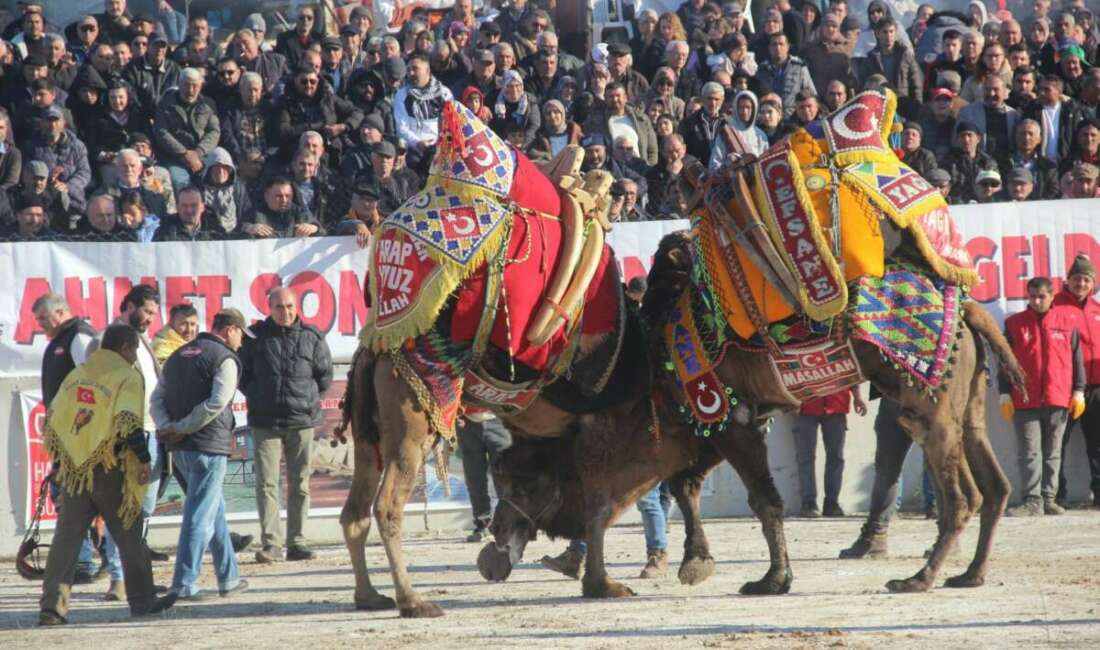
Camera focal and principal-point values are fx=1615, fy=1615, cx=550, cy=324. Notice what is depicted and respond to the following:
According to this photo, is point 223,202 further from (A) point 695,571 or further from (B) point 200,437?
(A) point 695,571

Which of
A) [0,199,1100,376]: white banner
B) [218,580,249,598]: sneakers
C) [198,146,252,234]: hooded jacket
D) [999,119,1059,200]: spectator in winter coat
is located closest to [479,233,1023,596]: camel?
[218,580,249,598]: sneakers

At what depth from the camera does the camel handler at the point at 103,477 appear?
9.27 metres

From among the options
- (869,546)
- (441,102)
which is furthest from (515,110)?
(869,546)

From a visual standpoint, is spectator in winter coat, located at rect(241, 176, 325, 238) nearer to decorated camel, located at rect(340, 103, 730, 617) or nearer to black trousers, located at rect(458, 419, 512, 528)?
black trousers, located at rect(458, 419, 512, 528)

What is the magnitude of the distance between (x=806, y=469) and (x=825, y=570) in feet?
11.7

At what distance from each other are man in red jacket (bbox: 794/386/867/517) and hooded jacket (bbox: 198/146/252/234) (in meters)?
5.21

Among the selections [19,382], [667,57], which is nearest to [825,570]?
[19,382]

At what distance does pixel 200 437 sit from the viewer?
1007 cm

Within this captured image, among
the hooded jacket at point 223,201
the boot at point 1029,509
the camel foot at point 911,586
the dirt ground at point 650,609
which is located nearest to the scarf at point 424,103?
the hooded jacket at point 223,201

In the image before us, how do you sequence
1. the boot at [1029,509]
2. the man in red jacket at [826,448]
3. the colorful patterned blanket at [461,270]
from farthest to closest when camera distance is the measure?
the man in red jacket at [826,448]
the boot at [1029,509]
the colorful patterned blanket at [461,270]

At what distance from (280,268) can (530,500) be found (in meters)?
4.43

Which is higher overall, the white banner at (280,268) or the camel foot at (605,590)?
the white banner at (280,268)

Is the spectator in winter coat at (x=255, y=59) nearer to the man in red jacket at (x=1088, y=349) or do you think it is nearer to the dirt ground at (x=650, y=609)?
the dirt ground at (x=650, y=609)

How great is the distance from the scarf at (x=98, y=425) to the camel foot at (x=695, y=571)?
126 inches
